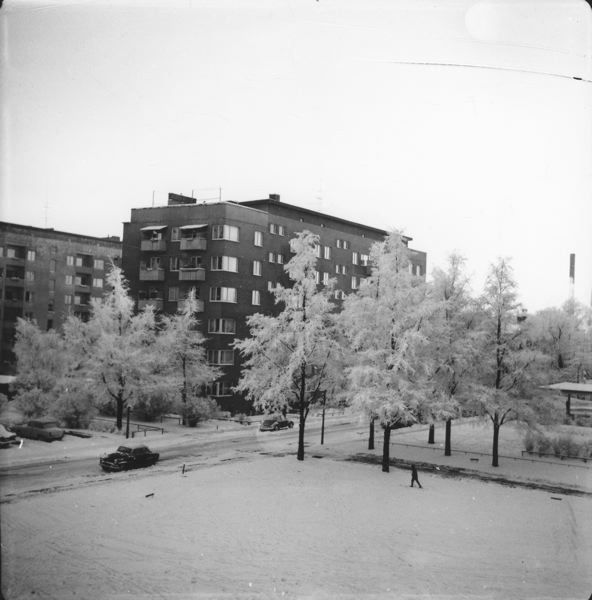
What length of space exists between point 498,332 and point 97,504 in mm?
19757

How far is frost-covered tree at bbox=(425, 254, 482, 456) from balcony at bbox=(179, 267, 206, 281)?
2234cm

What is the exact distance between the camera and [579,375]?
5603 cm

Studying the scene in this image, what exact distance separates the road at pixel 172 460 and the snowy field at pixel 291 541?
4.51ft

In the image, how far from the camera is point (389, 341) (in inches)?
926

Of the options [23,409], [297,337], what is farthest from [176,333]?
[297,337]

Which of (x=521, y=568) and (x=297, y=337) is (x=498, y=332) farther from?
(x=521, y=568)

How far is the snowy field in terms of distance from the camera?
10719 mm

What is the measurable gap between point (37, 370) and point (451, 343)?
2641 cm

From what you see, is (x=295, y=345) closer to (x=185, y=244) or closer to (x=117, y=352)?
(x=117, y=352)

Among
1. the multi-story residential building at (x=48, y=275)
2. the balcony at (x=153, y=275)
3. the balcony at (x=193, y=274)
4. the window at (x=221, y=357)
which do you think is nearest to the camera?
the window at (x=221, y=357)

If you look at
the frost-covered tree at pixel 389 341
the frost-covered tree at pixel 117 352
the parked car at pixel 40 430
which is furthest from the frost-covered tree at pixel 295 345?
the parked car at pixel 40 430

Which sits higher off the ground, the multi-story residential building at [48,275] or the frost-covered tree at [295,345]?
the multi-story residential building at [48,275]

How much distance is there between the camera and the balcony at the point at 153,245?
46.9 meters

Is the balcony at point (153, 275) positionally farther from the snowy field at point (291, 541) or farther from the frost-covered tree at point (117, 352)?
the snowy field at point (291, 541)
